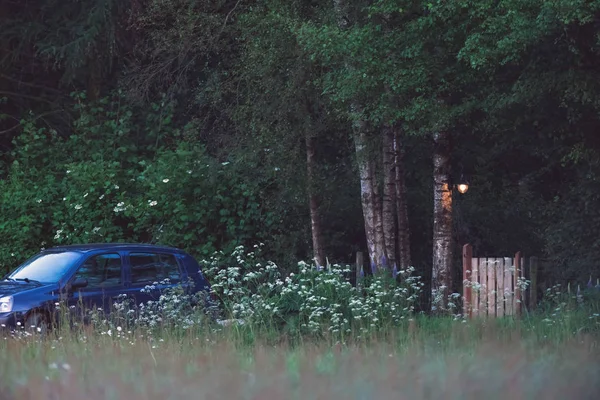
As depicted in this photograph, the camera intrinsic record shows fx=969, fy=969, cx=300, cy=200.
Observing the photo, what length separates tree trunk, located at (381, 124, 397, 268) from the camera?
757 inches

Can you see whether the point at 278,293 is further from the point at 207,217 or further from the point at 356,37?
the point at 207,217

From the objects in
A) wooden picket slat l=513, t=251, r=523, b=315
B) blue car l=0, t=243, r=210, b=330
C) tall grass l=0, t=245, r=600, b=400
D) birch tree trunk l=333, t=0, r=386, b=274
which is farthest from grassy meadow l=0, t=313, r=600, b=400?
birch tree trunk l=333, t=0, r=386, b=274

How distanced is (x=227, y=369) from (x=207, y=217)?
51.7 feet

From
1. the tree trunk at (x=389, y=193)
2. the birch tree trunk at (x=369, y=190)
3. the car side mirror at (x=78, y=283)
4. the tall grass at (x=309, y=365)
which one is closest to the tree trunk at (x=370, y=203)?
the birch tree trunk at (x=369, y=190)

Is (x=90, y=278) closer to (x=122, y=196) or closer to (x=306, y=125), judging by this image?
(x=306, y=125)

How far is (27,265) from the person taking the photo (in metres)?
15.0

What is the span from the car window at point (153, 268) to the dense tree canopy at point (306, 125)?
13.5 feet

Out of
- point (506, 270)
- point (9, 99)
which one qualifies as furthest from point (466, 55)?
point (9, 99)

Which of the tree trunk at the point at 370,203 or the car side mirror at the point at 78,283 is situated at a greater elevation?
the tree trunk at the point at 370,203

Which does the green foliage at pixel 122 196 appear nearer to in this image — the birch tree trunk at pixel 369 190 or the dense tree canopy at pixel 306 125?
the dense tree canopy at pixel 306 125

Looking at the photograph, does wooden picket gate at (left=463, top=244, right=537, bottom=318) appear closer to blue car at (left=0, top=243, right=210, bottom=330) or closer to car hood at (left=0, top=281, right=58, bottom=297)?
blue car at (left=0, top=243, right=210, bottom=330)

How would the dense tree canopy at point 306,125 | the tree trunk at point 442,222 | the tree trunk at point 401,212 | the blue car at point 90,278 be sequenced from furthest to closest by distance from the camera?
1. the tree trunk at point 401,212
2. the tree trunk at point 442,222
3. the dense tree canopy at point 306,125
4. the blue car at point 90,278

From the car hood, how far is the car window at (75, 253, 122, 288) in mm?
541

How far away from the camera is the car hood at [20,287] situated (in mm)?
13578
